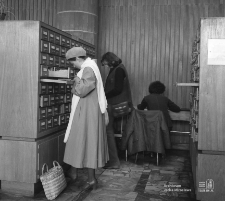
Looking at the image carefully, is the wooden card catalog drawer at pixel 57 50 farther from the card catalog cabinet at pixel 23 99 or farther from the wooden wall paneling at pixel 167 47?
the wooden wall paneling at pixel 167 47

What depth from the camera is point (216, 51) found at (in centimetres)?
333

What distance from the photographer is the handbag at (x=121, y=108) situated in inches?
196

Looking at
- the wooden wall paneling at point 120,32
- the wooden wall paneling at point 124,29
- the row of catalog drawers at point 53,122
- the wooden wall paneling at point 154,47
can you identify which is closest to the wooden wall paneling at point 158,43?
the wooden wall paneling at point 154,47

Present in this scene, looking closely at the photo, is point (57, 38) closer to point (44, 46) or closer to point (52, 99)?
point (44, 46)

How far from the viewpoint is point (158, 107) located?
18.0 feet

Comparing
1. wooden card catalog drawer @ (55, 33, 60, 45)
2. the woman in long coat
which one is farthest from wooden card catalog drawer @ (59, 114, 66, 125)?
wooden card catalog drawer @ (55, 33, 60, 45)

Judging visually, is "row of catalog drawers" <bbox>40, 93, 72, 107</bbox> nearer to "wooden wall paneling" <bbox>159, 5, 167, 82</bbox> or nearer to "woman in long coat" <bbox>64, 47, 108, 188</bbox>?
"woman in long coat" <bbox>64, 47, 108, 188</bbox>

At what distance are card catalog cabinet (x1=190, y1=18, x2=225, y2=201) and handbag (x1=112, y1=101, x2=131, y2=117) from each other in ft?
5.59

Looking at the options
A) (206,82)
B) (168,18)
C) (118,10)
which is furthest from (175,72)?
(206,82)

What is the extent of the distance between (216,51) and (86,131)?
1.64 m

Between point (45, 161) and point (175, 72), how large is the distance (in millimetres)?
3523

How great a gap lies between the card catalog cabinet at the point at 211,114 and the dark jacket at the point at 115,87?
1769mm

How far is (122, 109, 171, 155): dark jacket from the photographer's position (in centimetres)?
505

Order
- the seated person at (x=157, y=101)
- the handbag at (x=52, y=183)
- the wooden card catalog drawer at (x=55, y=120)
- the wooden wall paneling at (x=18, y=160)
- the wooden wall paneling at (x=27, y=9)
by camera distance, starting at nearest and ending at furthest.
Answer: the handbag at (x=52, y=183)
the wooden wall paneling at (x=18, y=160)
the wooden card catalog drawer at (x=55, y=120)
the seated person at (x=157, y=101)
the wooden wall paneling at (x=27, y=9)
